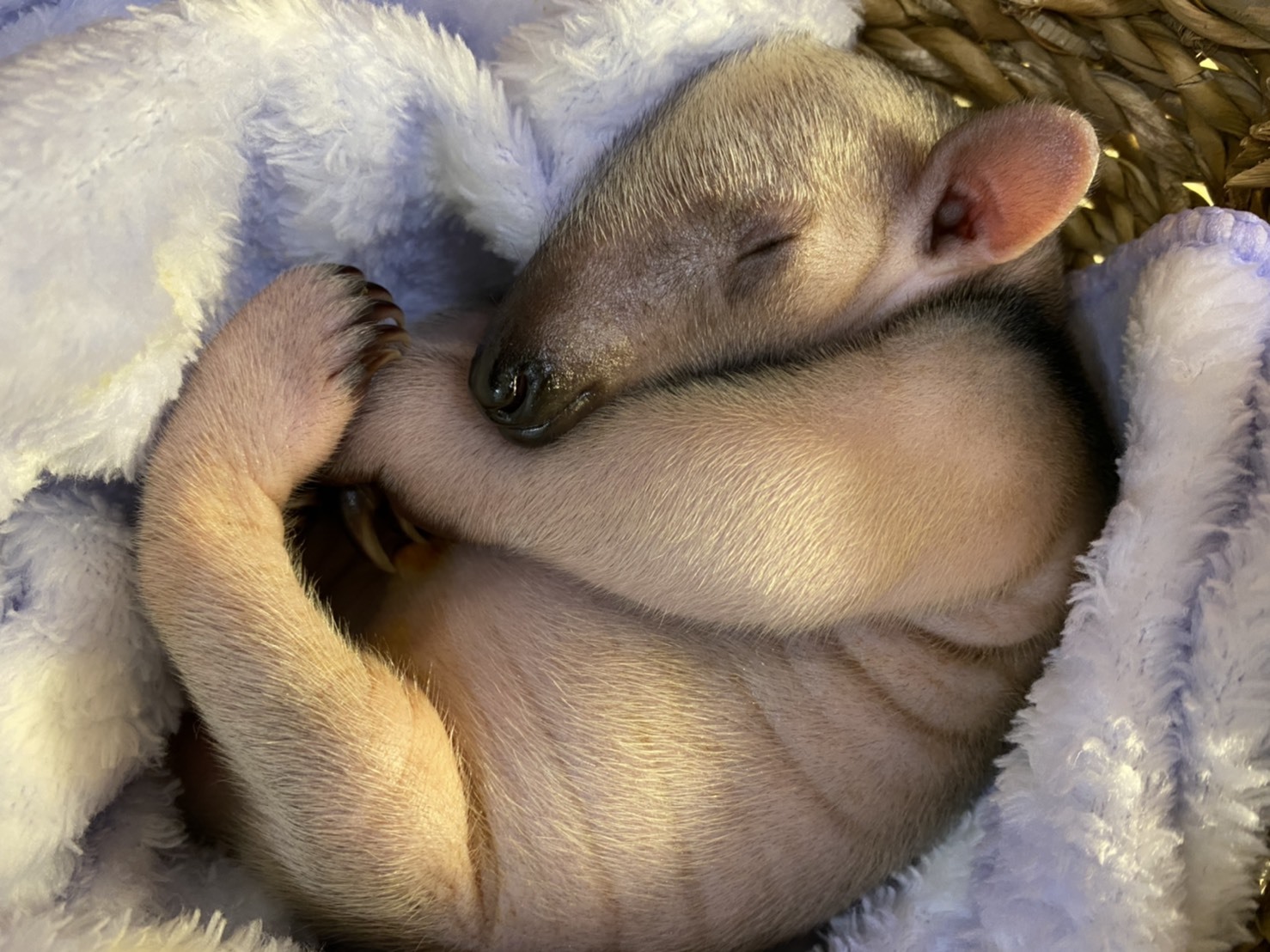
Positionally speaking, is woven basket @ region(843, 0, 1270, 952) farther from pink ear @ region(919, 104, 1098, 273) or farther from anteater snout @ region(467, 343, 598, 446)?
anteater snout @ region(467, 343, 598, 446)

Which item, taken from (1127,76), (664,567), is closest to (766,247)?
(664,567)

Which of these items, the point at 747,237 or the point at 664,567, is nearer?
the point at 664,567

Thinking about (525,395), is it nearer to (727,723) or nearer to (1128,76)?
(727,723)

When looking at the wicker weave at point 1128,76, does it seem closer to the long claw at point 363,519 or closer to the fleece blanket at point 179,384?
the fleece blanket at point 179,384

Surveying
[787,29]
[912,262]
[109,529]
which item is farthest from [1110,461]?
[109,529]

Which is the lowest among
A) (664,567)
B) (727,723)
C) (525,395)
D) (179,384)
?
(727,723)

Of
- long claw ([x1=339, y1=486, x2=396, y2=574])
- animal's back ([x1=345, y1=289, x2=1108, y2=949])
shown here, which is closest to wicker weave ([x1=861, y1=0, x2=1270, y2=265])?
animal's back ([x1=345, y1=289, x2=1108, y2=949])

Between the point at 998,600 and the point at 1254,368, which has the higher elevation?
the point at 1254,368

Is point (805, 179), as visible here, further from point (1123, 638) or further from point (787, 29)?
point (1123, 638)
